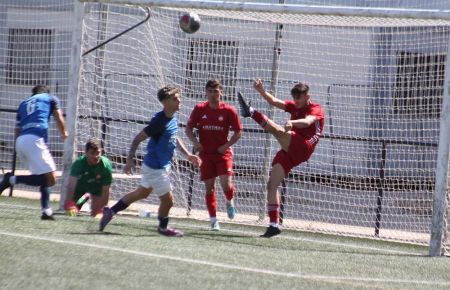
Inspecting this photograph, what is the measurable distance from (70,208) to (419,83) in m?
6.10

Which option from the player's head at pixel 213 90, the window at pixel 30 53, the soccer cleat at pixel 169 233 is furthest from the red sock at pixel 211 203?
the window at pixel 30 53

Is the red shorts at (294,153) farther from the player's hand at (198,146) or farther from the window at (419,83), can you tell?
the window at (419,83)

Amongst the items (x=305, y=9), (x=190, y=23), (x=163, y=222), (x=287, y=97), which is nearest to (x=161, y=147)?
(x=163, y=222)

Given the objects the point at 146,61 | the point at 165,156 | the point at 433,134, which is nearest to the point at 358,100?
the point at 433,134

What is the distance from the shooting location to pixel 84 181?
43.5 feet

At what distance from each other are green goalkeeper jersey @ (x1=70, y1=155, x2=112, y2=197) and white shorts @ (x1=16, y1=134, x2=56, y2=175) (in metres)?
0.85

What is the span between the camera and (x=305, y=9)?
1184 centimetres

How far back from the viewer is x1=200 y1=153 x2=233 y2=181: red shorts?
41.3ft

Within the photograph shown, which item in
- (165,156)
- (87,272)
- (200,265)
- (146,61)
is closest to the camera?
(87,272)

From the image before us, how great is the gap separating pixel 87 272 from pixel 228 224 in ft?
20.7

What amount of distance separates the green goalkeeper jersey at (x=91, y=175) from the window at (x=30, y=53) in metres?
6.93

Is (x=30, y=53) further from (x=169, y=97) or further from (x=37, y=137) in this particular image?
(x=169, y=97)

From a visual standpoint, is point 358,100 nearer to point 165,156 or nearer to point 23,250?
point 165,156

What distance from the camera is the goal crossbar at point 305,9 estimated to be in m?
11.1
